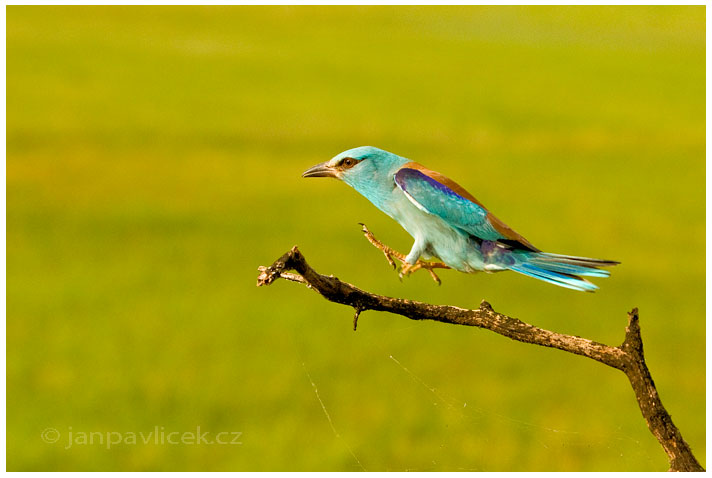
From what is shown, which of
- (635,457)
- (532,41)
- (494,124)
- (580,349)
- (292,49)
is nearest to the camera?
(580,349)

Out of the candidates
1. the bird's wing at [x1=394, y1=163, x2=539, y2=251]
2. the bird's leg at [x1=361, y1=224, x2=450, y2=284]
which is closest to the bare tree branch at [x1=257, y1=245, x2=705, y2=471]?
the bird's leg at [x1=361, y1=224, x2=450, y2=284]

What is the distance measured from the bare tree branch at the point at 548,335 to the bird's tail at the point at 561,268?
237 mm

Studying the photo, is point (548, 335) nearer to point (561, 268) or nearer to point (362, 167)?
point (561, 268)

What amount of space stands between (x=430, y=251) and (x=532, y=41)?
2932cm

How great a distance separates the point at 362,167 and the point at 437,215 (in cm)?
32

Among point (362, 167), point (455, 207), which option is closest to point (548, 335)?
point (455, 207)

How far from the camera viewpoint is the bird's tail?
2420 mm

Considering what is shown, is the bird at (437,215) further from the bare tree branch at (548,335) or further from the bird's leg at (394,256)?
the bare tree branch at (548,335)

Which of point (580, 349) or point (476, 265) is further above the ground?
point (476, 265)

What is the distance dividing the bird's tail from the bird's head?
55 cm

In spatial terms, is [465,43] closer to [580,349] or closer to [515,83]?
[515,83]

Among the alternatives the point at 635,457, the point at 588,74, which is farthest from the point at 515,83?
the point at 635,457

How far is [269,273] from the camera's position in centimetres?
252

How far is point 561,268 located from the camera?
8.46ft
